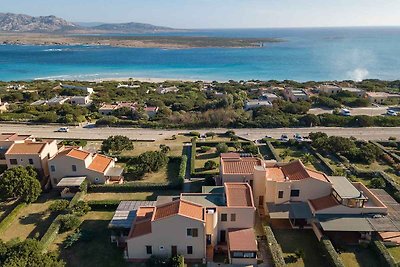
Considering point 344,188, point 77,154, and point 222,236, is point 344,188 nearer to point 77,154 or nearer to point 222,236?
point 222,236

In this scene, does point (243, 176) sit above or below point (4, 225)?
above

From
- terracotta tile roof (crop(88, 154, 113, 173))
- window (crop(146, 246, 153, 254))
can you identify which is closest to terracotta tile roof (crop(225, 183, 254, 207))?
window (crop(146, 246, 153, 254))

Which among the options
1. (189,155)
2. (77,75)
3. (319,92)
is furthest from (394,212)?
(77,75)

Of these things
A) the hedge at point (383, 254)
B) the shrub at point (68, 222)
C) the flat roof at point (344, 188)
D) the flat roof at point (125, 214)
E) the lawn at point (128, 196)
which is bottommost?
the lawn at point (128, 196)

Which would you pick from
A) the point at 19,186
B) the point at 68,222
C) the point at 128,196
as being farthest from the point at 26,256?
the point at 128,196

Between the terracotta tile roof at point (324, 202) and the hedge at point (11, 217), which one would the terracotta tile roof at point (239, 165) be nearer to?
the terracotta tile roof at point (324, 202)

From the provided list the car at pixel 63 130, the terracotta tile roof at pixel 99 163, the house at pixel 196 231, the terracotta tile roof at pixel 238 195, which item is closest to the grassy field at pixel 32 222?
the terracotta tile roof at pixel 99 163

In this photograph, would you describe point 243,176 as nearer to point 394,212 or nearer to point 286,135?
point 394,212
